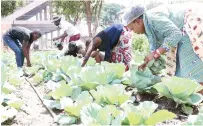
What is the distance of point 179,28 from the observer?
3.34 metres

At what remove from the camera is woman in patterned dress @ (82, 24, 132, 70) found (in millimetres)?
4242

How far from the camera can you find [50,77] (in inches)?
187

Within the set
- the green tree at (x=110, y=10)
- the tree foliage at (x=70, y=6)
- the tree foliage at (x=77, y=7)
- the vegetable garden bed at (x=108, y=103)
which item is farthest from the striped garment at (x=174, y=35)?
the green tree at (x=110, y=10)

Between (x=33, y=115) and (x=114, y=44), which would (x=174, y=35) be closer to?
(x=33, y=115)

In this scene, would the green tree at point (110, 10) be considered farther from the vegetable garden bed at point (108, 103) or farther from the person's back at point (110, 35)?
the vegetable garden bed at point (108, 103)

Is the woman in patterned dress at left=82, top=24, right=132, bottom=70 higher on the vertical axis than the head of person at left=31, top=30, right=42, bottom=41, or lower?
higher

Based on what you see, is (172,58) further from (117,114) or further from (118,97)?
(117,114)

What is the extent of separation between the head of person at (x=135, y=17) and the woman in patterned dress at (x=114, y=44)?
882 mm

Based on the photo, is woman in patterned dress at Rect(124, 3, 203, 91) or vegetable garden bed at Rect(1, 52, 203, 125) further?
woman in patterned dress at Rect(124, 3, 203, 91)

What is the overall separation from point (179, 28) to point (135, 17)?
1.35 ft

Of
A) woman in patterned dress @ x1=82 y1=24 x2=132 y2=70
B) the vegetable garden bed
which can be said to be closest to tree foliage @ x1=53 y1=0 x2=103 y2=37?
woman in patterned dress @ x1=82 y1=24 x2=132 y2=70

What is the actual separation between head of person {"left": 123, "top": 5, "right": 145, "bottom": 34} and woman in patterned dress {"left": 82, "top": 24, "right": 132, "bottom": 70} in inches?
34.7

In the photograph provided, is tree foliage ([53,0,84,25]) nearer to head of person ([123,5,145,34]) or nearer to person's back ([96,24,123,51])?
person's back ([96,24,123,51])

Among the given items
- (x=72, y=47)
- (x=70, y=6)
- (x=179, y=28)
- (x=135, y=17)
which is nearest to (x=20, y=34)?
(x=72, y=47)
